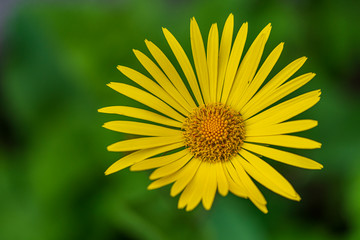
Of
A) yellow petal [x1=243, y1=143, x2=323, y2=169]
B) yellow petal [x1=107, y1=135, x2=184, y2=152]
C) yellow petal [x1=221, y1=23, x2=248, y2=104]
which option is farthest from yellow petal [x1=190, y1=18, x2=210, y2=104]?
yellow petal [x1=243, y1=143, x2=323, y2=169]

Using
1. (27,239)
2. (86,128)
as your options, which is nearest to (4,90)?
(86,128)

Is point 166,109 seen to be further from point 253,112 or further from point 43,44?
point 43,44

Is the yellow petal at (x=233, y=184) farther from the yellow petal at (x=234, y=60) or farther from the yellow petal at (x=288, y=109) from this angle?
the yellow petal at (x=234, y=60)

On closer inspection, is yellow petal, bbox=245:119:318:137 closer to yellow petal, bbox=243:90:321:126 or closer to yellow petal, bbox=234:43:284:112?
yellow petal, bbox=243:90:321:126

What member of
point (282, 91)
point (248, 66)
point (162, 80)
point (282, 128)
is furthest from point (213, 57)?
point (282, 128)

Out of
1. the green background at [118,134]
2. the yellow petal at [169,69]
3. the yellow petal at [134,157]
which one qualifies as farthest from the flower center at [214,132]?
the green background at [118,134]

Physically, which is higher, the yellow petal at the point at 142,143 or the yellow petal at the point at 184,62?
the yellow petal at the point at 184,62
